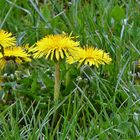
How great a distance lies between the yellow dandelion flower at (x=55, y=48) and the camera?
1.53m

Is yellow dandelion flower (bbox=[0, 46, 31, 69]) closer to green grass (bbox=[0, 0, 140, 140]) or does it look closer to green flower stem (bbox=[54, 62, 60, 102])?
green grass (bbox=[0, 0, 140, 140])

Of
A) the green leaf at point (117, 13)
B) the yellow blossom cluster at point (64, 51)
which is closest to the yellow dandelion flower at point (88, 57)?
the yellow blossom cluster at point (64, 51)

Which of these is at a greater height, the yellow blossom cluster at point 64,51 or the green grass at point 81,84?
the yellow blossom cluster at point 64,51

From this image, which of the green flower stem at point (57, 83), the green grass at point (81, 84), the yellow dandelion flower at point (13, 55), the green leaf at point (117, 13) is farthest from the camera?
the green leaf at point (117, 13)

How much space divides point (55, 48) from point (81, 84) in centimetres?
19

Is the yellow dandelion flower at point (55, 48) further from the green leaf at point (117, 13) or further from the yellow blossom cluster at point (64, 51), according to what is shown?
the green leaf at point (117, 13)

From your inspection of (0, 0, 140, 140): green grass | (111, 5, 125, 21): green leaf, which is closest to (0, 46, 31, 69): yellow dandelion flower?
(0, 0, 140, 140): green grass

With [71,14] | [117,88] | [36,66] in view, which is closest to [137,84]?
[117,88]

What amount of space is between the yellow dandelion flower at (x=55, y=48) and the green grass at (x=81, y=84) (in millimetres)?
109

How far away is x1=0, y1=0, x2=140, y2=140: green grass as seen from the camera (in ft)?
4.73

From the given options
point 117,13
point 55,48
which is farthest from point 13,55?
point 117,13

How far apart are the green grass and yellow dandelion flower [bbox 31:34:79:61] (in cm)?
11

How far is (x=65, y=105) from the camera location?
163cm

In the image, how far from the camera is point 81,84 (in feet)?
5.54
